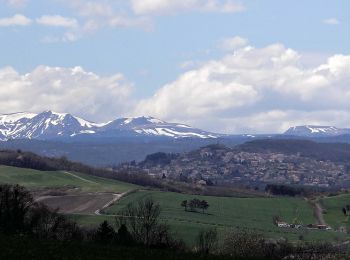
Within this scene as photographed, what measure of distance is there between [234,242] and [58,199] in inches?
3971

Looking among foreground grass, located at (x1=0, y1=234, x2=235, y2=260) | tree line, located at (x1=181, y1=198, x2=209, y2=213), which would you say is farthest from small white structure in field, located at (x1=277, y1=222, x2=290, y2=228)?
foreground grass, located at (x1=0, y1=234, x2=235, y2=260)

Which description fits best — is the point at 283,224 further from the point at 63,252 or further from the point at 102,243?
the point at 63,252

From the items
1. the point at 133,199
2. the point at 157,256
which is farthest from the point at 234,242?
the point at 133,199

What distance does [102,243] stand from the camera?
6006 cm

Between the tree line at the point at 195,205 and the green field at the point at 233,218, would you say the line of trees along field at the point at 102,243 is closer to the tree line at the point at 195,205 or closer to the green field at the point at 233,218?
the green field at the point at 233,218

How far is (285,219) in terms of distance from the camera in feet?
591

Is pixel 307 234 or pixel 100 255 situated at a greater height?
pixel 100 255

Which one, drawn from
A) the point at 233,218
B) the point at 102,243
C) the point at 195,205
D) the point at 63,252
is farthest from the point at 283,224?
the point at 63,252

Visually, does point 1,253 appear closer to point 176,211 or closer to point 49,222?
point 49,222

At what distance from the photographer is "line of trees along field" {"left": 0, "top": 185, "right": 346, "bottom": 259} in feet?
140

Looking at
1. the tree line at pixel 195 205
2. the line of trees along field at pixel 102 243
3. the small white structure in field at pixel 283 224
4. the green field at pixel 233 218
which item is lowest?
the small white structure in field at pixel 283 224

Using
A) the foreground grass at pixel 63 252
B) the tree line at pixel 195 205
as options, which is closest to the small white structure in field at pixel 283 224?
the tree line at pixel 195 205

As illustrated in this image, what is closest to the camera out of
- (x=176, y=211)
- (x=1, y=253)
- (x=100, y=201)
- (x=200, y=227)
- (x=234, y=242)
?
(x=1, y=253)

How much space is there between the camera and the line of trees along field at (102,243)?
42.7 m
